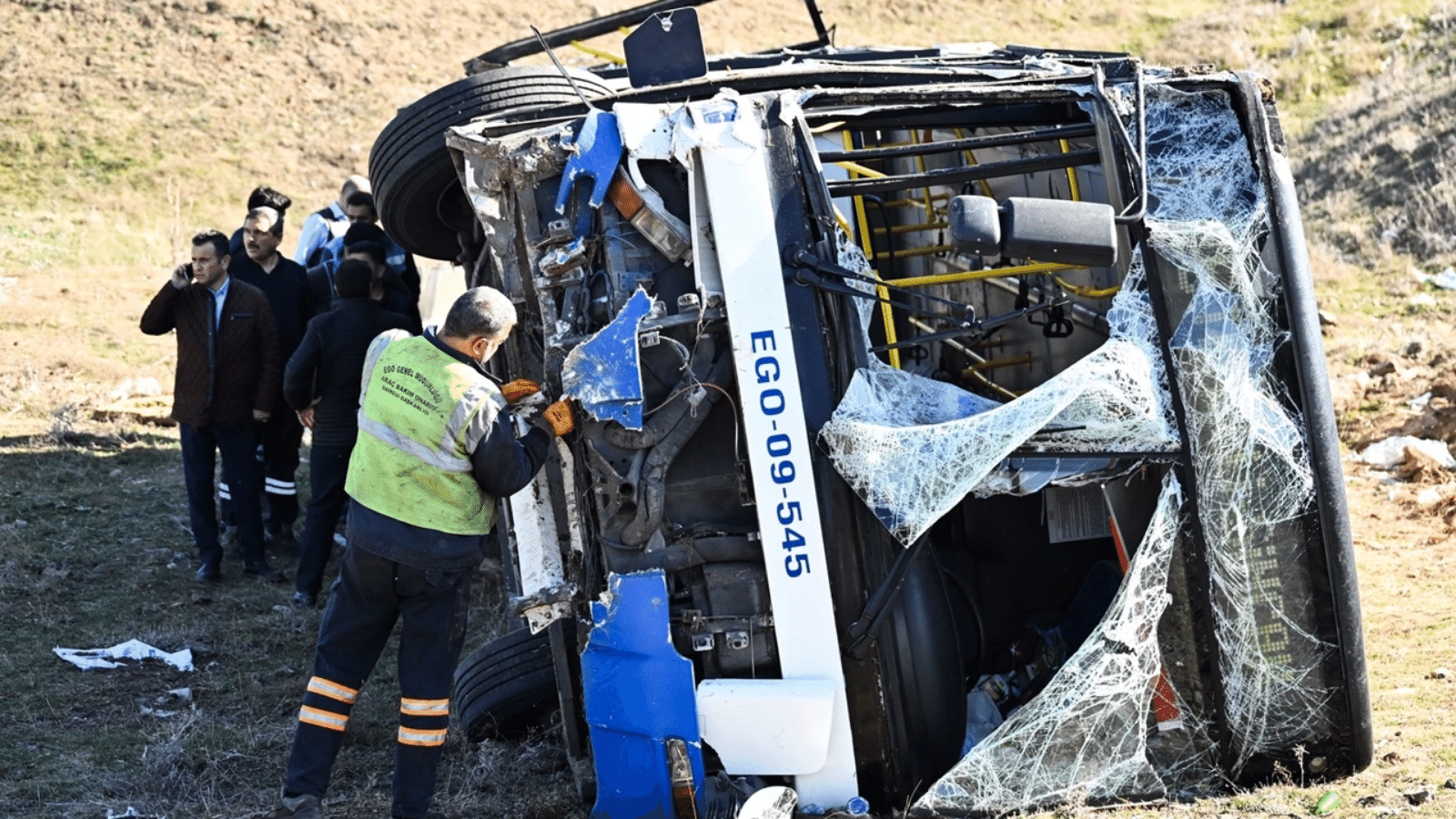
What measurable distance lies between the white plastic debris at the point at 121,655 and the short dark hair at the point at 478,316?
112 inches

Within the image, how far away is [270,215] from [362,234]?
2.11ft

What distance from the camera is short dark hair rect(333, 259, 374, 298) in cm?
735

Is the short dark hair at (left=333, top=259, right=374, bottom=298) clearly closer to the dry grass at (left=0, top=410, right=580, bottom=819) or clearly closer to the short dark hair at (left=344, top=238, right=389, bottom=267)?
the short dark hair at (left=344, top=238, right=389, bottom=267)

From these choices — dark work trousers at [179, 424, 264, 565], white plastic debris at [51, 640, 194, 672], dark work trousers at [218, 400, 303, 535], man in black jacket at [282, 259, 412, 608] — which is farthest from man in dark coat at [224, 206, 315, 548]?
white plastic debris at [51, 640, 194, 672]

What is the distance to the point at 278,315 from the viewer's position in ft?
26.8

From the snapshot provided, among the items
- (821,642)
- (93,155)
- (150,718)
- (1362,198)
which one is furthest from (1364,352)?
(93,155)

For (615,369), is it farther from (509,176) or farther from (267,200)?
(267,200)

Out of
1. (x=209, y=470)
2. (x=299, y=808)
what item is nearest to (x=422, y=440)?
(x=299, y=808)

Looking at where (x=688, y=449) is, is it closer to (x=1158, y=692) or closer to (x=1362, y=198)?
(x=1158, y=692)

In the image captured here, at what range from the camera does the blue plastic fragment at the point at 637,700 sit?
175 inches

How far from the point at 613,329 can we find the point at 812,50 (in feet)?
11.3

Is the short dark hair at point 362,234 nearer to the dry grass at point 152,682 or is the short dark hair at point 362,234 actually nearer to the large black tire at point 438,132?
the large black tire at point 438,132

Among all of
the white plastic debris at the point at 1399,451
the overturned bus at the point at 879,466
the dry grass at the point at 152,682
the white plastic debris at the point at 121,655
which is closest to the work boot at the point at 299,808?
the dry grass at the point at 152,682

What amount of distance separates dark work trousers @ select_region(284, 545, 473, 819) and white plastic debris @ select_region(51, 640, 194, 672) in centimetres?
218
